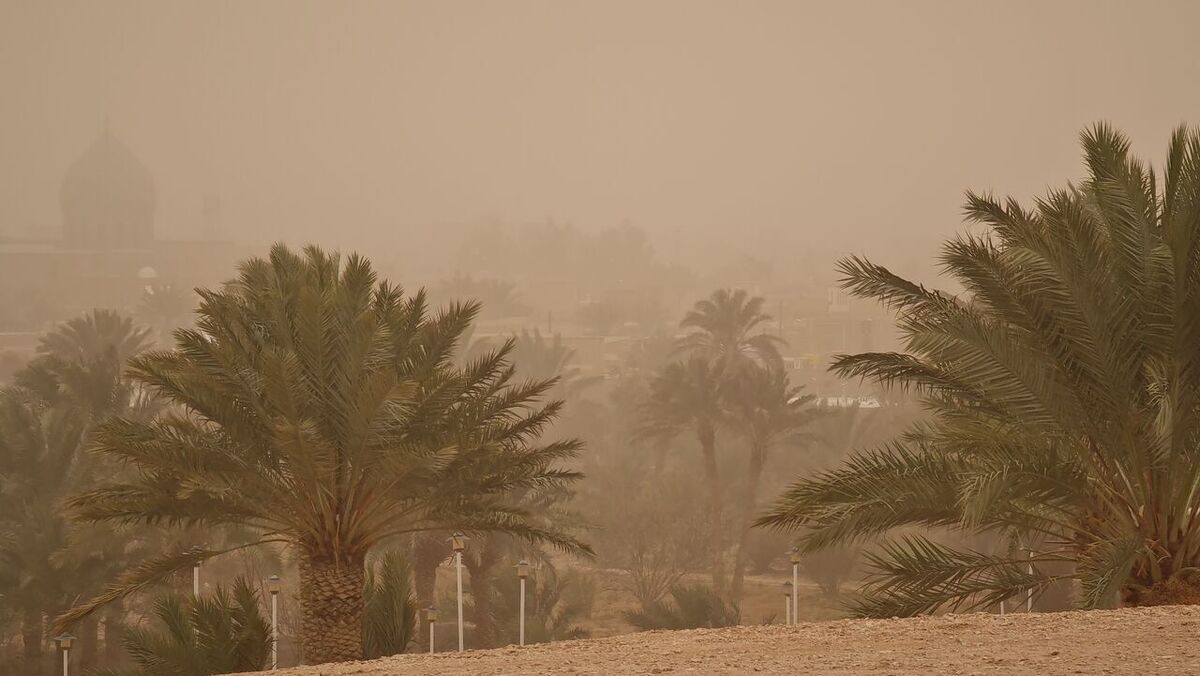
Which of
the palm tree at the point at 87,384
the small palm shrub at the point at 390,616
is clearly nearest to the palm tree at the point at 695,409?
the palm tree at the point at 87,384

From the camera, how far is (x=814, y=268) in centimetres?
14650

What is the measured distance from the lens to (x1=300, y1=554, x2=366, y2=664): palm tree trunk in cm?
1147

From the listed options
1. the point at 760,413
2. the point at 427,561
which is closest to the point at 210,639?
the point at 427,561

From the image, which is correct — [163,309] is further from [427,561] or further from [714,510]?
[427,561]

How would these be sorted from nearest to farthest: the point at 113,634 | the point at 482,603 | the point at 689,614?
the point at 113,634 < the point at 689,614 < the point at 482,603

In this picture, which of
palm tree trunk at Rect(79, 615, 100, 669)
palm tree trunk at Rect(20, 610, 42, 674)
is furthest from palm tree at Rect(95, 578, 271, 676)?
palm tree trunk at Rect(20, 610, 42, 674)

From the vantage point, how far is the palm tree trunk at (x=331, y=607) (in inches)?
452

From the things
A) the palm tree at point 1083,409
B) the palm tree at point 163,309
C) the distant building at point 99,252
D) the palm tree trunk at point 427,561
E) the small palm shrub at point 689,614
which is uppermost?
the distant building at point 99,252

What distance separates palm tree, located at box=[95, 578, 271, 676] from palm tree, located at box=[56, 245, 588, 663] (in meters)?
0.74

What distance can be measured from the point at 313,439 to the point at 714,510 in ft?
88.8

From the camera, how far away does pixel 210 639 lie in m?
10.4

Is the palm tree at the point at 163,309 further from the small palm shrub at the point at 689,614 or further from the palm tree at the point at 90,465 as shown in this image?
the small palm shrub at the point at 689,614

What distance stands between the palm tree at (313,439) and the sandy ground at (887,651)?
364 cm

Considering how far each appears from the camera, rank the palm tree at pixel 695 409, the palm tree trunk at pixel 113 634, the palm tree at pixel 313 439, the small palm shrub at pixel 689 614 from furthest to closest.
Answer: the palm tree at pixel 695 409 → the small palm shrub at pixel 689 614 → the palm tree trunk at pixel 113 634 → the palm tree at pixel 313 439
